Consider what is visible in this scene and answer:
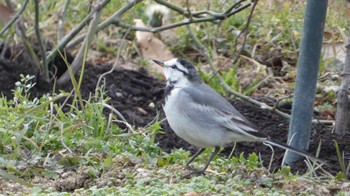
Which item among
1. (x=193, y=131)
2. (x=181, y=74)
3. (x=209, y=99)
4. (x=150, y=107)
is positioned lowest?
(x=150, y=107)

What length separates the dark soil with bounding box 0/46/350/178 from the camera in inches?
255

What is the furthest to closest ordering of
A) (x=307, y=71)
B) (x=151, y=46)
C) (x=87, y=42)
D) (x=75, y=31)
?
(x=151, y=46) → (x=75, y=31) → (x=87, y=42) → (x=307, y=71)

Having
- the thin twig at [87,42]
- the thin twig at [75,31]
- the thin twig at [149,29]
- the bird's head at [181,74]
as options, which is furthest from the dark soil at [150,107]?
the bird's head at [181,74]

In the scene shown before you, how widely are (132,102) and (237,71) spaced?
1.51 metres

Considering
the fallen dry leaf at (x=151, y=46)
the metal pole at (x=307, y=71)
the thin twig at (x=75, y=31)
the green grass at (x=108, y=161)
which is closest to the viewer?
the green grass at (x=108, y=161)

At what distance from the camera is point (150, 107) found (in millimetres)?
7996

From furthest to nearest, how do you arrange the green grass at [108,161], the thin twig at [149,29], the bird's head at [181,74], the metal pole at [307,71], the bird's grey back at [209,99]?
the thin twig at [149,29] < the bird's head at [181,74] < the metal pole at [307,71] < the bird's grey back at [209,99] < the green grass at [108,161]

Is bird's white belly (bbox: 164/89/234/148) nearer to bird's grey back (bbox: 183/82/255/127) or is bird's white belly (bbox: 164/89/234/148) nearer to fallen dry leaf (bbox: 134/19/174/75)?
bird's grey back (bbox: 183/82/255/127)

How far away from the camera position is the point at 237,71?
29.9 feet

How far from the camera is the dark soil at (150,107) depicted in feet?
21.2

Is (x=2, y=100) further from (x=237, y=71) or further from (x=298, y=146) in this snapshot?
(x=237, y=71)

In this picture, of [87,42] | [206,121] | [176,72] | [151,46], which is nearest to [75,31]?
[87,42]

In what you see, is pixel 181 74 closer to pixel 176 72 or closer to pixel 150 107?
pixel 176 72

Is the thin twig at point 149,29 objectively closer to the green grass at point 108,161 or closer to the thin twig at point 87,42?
the thin twig at point 87,42
